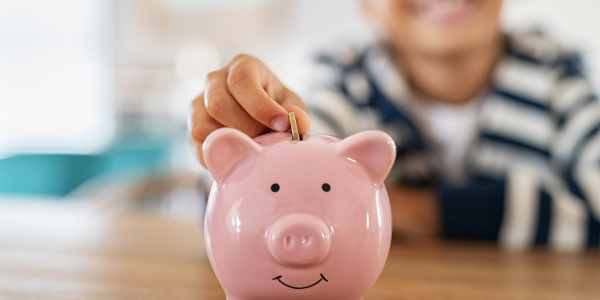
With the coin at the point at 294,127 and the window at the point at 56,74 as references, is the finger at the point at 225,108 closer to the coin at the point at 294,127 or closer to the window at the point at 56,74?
the coin at the point at 294,127

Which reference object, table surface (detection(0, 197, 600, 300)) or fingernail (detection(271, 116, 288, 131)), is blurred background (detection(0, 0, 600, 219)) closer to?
table surface (detection(0, 197, 600, 300))

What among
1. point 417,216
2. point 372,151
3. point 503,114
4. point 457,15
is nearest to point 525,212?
point 417,216

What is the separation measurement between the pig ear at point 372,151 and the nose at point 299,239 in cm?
6

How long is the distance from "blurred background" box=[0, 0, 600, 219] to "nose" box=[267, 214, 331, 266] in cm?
255

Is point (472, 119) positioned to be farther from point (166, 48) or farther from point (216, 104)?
point (166, 48)

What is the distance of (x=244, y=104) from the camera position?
38cm

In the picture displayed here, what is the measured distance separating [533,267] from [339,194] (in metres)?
0.41

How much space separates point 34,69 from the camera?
332 cm

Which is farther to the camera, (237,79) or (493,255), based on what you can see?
(493,255)

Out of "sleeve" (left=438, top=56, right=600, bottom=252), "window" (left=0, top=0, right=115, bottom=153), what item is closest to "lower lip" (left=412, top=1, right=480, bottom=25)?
"sleeve" (left=438, top=56, right=600, bottom=252)

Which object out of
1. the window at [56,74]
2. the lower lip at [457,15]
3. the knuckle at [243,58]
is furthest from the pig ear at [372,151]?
the window at [56,74]

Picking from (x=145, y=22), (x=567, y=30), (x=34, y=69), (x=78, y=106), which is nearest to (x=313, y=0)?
(x=145, y=22)

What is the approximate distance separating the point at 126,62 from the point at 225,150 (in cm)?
320

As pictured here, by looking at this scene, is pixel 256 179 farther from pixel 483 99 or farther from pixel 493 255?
pixel 483 99
